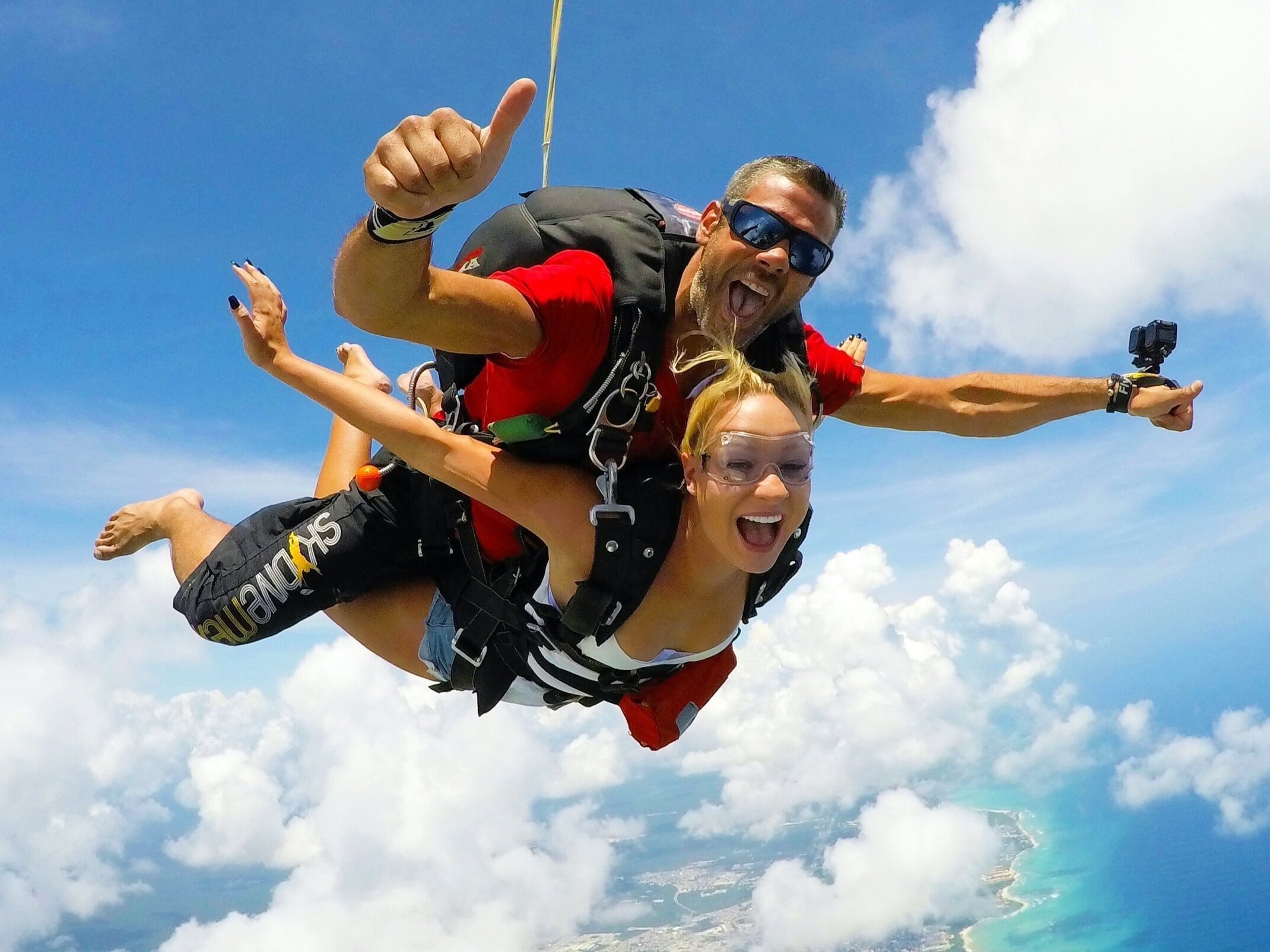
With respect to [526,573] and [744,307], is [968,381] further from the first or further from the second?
[526,573]

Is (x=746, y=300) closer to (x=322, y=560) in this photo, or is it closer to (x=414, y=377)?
(x=414, y=377)

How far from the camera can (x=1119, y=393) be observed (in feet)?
14.3

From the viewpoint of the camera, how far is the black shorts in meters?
4.22

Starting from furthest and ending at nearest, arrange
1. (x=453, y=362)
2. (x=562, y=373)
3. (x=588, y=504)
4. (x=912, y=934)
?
1. (x=912, y=934)
2. (x=453, y=362)
3. (x=588, y=504)
4. (x=562, y=373)

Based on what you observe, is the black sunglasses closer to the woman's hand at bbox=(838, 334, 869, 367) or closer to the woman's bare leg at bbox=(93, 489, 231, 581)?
the woman's hand at bbox=(838, 334, 869, 367)

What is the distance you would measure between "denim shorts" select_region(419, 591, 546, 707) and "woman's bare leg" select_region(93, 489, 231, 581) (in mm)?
1543

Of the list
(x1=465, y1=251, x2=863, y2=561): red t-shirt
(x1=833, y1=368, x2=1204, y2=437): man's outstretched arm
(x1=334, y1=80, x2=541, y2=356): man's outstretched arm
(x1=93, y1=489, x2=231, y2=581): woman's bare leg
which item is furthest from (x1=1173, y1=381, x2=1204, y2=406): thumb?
(x1=93, y1=489, x2=231, y2=581): woman's bare leg

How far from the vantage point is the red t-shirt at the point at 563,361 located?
2914mm

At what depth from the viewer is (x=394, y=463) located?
4285 millimetres

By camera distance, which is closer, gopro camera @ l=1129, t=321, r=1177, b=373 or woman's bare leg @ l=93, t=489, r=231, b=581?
gopro camera @ l=1129, t=321, r=1177, b=373

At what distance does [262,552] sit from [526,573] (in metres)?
1.65

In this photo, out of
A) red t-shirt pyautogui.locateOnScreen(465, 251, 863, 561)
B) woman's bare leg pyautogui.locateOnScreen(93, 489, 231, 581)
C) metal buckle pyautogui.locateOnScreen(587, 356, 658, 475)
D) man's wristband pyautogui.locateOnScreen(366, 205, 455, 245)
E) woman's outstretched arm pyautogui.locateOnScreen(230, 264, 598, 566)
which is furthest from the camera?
woman's bare leg pyautogui.locateOnScreen(93, 489, 231, 581)

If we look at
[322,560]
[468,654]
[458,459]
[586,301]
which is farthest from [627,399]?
[322,560]

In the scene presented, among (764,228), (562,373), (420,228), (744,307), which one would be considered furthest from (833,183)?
(420,228)
